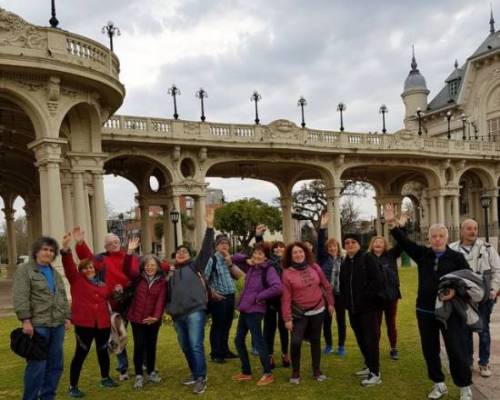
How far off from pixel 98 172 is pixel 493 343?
12.3m

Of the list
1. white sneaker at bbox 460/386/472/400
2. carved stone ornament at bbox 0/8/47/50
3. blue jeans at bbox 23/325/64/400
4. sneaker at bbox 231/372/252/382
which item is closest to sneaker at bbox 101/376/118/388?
blue jeans at bbox 23/325/64/400

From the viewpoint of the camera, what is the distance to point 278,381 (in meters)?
6.70

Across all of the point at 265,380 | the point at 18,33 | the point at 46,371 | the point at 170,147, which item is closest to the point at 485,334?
the point at 265,380

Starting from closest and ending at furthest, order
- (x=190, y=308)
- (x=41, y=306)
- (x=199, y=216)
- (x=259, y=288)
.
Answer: (x=41, y=306)
(x=190, y=308)
(x=259, y=288)
(x=199, y=216)

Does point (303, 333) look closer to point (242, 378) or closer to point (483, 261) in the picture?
point (242, 378)

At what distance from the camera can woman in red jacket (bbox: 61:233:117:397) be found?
6160mm

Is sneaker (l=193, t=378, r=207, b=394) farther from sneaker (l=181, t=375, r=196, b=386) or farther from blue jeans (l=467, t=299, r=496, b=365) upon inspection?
blue jeans (l=467, t=299, r=496, b=365)

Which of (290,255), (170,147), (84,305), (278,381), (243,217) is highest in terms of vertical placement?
(170,147)

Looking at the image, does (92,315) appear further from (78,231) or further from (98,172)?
(98,172)

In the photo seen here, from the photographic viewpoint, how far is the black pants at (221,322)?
7613 mm

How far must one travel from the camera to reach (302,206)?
54.2m

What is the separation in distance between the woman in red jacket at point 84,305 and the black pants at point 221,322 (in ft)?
5.86

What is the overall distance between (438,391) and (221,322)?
319 cm

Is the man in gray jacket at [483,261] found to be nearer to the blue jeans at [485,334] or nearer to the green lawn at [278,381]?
the blue jeans at [485,334]
